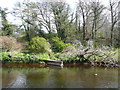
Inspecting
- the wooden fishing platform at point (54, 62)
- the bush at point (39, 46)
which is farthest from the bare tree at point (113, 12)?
the wooden fishing platform at point (54, 62)

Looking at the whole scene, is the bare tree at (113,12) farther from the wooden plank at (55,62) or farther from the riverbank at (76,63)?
the wooden plank at (55,62)

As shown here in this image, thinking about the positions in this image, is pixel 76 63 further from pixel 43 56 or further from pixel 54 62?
pixel 43 56

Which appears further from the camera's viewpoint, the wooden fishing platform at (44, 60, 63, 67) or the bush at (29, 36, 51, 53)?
the bush at (29, 36, 51, 53)

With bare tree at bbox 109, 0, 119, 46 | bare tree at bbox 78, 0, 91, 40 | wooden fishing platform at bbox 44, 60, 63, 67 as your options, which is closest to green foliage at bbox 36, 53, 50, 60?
wooden fishing platform at bbox 44, 60, 63, 67

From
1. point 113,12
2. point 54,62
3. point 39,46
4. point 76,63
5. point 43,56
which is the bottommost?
point 76,63

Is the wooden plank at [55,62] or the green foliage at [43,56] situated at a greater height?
the green foliage at [43,56]

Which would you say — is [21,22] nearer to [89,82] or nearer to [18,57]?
[18,57]

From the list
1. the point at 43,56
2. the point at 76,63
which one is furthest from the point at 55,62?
the point at 76,63

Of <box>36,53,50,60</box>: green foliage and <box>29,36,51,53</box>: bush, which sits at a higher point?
<box>29,36,51,53</box>: bush

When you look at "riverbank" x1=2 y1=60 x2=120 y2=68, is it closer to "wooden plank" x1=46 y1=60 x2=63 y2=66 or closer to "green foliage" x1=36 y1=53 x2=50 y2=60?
"wooden plank" x1=46 y1=60 x2=63 y2=66

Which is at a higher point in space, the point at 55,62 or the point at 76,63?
the point at 55,62

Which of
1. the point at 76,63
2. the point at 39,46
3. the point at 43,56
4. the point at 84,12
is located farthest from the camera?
the point at 84,12

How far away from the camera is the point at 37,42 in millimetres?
10727

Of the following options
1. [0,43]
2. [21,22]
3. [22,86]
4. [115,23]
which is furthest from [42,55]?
[115,23]
